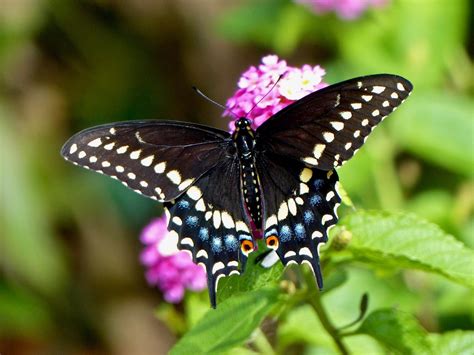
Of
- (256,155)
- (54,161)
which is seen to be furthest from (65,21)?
(256,155)

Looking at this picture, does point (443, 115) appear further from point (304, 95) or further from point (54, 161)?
point (54, 161)

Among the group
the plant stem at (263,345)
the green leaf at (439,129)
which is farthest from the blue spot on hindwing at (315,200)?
the green leaf at (439,129)

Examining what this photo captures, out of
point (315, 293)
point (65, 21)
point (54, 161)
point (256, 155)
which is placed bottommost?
point (315, 293)

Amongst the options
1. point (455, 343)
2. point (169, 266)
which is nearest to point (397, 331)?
point (455, 343)

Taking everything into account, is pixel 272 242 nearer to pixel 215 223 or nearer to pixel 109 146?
pixel 215 223

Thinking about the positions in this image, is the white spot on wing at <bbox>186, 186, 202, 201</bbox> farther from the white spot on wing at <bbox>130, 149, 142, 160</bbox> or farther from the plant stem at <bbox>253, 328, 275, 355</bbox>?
the plant stem at <bbox>253, 328, 275, 355</bbox>

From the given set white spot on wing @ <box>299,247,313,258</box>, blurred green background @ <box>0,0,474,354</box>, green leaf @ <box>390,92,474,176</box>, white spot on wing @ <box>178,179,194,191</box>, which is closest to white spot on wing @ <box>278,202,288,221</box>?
white spot on wing @ <box>299,247,313,258</box>

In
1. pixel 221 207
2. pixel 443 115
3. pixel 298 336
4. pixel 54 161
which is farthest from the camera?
pixel 54 161
